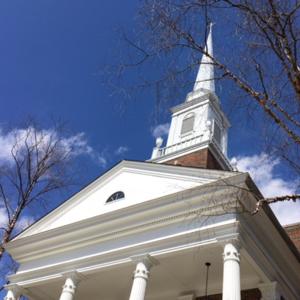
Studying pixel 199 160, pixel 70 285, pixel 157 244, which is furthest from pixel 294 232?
pixel 70 285

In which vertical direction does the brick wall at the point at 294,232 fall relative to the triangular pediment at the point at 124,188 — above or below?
above

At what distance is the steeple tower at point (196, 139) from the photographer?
21375 mm

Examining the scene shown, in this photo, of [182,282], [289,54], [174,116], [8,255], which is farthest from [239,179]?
[174,116]

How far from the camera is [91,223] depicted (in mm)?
13602

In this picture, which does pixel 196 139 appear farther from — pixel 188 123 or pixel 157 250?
pixel 157 250

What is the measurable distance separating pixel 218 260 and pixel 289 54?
7869 millimetres

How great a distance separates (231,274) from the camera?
10.3 m

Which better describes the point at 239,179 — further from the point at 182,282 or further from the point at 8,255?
the point at 8,255

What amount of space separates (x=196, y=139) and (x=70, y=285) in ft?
37.4

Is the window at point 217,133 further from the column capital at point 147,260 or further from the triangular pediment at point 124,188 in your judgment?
the column capital at point 147,260

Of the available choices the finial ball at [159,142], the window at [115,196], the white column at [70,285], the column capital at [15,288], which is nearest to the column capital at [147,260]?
the white column at [70,285]

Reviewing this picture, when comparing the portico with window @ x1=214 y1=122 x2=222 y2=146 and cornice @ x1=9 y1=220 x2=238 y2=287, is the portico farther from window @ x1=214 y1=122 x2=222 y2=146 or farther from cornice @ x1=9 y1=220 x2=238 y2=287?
window @ x1=214 y1=122 x2=222 y2=146

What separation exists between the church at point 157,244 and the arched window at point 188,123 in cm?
918

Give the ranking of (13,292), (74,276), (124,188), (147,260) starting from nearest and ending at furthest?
(147,260) → (74,276) → (13,292) → (124,188)
